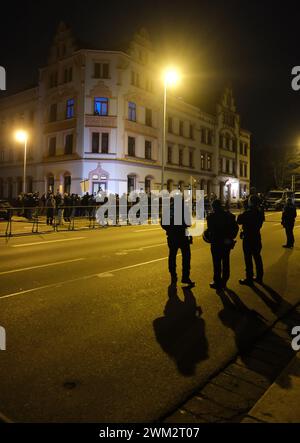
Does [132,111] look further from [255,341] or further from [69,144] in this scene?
[255,341]

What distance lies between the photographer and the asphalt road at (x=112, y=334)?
3.54 m

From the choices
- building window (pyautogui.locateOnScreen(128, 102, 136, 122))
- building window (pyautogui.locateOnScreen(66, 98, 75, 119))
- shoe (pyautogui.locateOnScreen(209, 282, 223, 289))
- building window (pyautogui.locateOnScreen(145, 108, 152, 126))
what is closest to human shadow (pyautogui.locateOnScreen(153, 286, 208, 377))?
shoe (pyautogui.locateOnScreen(209, 282, 223, 289))

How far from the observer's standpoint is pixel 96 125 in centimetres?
3578

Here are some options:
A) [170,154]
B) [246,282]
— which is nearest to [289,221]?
[246,282]

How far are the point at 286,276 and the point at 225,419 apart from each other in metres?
6.28

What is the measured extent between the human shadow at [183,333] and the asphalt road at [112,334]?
14 millimetres

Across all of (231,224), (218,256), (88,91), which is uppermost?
(88,91)

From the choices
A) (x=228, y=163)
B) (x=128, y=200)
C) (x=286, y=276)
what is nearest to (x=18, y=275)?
(x=286, y=276)

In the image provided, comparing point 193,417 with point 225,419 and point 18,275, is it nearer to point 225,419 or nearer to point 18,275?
point 225,419

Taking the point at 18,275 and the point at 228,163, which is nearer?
the point at 18,275

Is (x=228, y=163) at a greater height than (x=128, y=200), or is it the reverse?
(x=228, y=163)

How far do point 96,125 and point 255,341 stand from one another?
32.8 metres

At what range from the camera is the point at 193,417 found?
3357 mm

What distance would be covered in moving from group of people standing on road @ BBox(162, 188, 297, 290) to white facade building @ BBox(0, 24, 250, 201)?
852 inches
